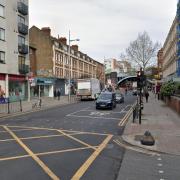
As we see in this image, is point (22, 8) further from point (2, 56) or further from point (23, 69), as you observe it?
point (2, 56)

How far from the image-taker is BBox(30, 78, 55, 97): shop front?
55938 mm

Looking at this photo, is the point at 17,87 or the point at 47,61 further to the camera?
the point at 47,61

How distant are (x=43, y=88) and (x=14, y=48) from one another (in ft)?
57.1

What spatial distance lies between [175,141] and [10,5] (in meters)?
34.9

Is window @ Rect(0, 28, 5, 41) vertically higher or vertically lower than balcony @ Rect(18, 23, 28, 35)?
lower

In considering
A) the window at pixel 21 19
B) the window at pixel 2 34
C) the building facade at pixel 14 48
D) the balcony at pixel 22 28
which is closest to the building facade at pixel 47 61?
the balcony at pixel 22 28

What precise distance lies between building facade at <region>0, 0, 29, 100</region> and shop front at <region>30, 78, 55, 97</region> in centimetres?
718

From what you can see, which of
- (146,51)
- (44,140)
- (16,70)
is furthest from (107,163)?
(146,51)

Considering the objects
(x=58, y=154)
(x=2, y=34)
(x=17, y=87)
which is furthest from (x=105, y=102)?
(x=58, y=154)

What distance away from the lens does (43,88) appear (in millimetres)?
60844

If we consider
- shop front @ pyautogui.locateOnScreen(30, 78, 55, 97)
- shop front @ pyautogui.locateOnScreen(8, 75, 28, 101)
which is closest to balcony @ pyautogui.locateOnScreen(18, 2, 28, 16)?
shop front @ pyautogui.locateOnScreen(8, 75, 28, 101)

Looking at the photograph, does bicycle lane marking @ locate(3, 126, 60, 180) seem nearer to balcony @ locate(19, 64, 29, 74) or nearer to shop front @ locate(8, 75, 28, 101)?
shop front @ locate(8, 75, 28, 101)

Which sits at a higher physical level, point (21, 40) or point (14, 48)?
point (21, 40)

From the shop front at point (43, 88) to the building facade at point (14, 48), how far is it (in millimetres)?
7179
